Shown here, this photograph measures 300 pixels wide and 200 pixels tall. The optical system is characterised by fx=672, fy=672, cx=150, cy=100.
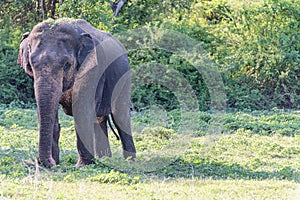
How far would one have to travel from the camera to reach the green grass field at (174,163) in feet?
24.4

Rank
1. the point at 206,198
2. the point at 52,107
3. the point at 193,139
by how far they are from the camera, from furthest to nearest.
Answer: the point at 193,139 → the point at 52,107 → the point at 206,198

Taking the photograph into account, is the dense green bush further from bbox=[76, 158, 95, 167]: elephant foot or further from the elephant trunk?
the elephant trunk

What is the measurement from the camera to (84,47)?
376 inches

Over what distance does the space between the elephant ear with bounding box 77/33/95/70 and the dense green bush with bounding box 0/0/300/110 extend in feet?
31.7

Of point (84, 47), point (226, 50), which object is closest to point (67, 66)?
point (84, 47)

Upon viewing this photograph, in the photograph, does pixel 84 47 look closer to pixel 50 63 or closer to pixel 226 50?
pixel 50 63

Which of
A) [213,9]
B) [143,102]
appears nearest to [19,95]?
[143,102]

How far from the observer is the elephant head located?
8.46 m

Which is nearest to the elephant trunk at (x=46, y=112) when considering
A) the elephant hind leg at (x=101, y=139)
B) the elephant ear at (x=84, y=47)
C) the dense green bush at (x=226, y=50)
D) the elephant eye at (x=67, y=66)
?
the elephant eye at (x=67, y=66)

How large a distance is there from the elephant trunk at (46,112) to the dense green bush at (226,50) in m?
10.8

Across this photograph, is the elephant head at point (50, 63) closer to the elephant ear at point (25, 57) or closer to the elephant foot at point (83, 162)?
the elephant ear at point (25, 57)

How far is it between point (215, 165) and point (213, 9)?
13061 mm

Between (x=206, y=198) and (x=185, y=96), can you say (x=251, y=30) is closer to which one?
(x=185, y=96)

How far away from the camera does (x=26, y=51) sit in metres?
9.26
